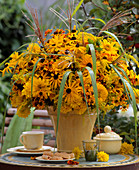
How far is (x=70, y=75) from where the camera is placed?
2.97 ft

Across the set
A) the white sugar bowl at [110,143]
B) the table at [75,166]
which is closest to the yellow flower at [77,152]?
the table at [75,166]

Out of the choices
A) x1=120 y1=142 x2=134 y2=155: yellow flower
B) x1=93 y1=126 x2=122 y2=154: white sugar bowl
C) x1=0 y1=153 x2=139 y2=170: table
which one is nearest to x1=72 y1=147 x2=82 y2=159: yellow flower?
x1=0 y1=153 x2=139 y2=170: table

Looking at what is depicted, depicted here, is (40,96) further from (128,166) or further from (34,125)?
(34,125)

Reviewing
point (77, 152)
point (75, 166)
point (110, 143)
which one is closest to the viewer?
point (75, 166)

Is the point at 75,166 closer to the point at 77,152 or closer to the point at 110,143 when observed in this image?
the point at 77,152

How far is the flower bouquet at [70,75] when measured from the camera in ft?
2.97

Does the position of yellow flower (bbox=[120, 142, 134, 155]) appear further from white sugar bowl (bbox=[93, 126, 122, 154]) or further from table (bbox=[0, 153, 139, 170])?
table (bbox=[0, 153, 139, 170])

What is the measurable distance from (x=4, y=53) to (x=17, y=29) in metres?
0.28

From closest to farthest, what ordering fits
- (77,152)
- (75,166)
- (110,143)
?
(75,166), (77,152), (110,143)

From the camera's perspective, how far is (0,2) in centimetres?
289

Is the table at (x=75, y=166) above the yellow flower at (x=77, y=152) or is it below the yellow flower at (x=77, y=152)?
→ below

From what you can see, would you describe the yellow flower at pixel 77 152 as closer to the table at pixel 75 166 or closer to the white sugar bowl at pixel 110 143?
Result: the table at pixel 75 166

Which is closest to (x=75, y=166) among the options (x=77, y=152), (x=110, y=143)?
(x=77, y=152)

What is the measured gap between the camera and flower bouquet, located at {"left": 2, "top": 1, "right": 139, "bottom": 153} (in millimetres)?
905
